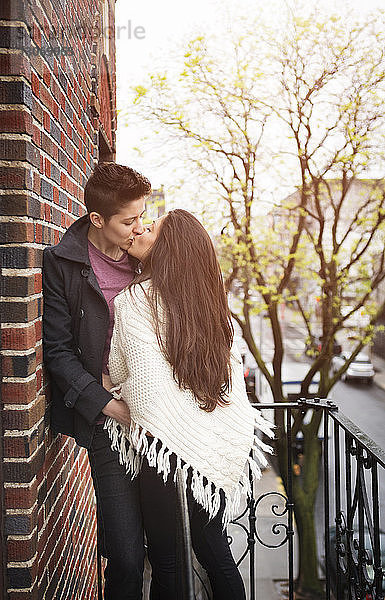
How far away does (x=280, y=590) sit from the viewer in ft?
32.2

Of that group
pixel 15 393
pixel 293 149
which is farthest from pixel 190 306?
pixel 293 149

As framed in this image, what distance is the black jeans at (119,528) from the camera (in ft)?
7.23

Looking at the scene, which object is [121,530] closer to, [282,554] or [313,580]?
[313,580]

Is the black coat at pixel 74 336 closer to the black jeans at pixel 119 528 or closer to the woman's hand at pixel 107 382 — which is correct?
the woman's hand at pixel 107 382

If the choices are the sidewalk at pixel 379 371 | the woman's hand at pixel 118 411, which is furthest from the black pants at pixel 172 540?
the sidewalk at pixel 379 371

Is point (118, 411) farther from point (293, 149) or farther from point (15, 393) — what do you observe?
point (293, 149)

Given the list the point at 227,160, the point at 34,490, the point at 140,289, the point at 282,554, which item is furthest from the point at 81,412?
the point at 282,554

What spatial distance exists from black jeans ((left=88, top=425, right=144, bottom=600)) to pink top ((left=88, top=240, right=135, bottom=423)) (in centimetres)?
62

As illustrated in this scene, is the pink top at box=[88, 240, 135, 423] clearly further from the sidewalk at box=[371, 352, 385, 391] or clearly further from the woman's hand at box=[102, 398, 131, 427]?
the sidewalk at box=[371, 352, 385, 391]

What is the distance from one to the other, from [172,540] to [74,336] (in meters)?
0.83

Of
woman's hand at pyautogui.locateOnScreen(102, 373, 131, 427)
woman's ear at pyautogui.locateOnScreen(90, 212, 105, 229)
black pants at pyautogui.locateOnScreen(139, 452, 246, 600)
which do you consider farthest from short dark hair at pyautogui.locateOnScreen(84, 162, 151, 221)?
black pants at pyautogui.locateOnScreen(139, 452, 246, 600)

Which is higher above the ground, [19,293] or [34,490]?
[19,293]

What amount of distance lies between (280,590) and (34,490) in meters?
Result: 9.04

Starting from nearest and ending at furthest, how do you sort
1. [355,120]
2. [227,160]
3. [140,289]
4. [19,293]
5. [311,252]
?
[19,293] < [140,289] < [355,120] < [227,160] < [311,252]
